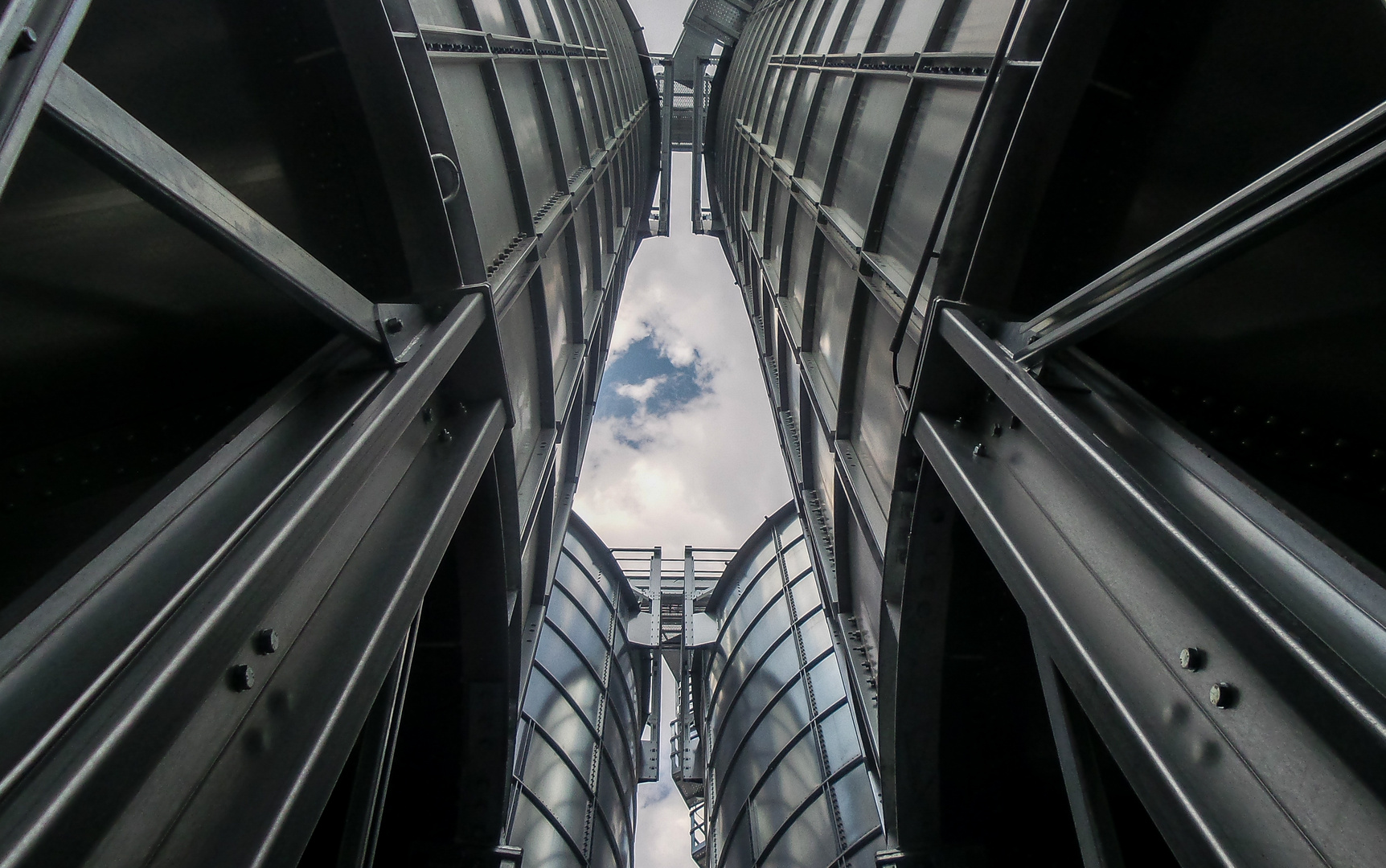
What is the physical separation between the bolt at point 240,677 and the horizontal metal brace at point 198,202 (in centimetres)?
134

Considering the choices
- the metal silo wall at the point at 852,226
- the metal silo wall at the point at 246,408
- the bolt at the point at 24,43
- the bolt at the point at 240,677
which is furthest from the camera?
the metal silo wall at the point at 852,226

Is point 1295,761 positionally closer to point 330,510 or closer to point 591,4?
point 330,510

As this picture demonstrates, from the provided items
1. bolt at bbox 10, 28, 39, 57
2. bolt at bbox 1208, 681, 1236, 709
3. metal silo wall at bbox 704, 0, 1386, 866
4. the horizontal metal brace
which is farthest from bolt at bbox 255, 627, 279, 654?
bolt at bbox 1208, 681, 1236, 709

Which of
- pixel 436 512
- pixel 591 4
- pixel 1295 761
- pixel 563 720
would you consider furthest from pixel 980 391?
pixel 591 4

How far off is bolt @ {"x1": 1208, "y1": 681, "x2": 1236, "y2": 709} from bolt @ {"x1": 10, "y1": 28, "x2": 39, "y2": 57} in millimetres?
3341

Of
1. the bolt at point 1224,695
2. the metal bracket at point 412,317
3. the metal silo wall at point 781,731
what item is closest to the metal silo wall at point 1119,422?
the bolt at point 1224,695

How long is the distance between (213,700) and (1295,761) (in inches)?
114

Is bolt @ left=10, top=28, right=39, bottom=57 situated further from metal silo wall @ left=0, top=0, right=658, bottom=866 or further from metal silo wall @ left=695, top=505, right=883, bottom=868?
metal silo wall @ left=695, top=505, right=883, bottom=868

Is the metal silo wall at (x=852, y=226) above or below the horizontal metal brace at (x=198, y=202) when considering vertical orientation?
above

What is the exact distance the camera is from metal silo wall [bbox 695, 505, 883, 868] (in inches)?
344

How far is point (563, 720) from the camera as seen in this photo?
9.98m

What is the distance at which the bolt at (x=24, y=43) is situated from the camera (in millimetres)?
1630

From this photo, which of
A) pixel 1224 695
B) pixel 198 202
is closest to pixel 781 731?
pixel 1224 695

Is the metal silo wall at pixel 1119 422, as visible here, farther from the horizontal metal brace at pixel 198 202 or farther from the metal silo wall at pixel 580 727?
the metal silo wall at pixel 580 727
